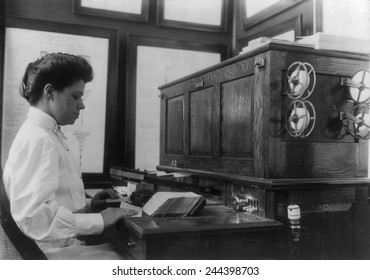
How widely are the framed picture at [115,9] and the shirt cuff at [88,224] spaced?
2127 mm

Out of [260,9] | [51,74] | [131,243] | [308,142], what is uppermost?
[260,9]

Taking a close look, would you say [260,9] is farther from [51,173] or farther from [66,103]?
[51,173]

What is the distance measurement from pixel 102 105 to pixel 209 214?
1850 mm

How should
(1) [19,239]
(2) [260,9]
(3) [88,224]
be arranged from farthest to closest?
1. (2) [260,9]
2. (3) [88,224]
3. (1) [19,239]

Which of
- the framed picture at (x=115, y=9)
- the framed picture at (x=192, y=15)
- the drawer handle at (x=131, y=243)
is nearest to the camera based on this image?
the drawer handle at (x=131, y=243)

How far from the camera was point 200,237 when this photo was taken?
61.4 inches

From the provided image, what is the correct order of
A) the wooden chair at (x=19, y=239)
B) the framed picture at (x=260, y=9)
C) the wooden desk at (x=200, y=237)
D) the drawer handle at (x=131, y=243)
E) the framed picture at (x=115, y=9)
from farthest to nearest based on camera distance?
the framed picture at (x=115, y=9) < the framed picture at (x=260, y=9) < the drawer handle at (x=131, y=243) < the wooden desk at (x=200, y=237) < the wooden chair at (x=19, y=239)

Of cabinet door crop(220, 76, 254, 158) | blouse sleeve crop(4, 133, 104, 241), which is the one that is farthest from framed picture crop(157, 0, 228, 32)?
blouse sleeve crop(4, 133, 104, 241)

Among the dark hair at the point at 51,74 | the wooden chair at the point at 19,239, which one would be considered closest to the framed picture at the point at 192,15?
the dark hair at the point at 51,74

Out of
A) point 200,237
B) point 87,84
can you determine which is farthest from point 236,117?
point 87,84

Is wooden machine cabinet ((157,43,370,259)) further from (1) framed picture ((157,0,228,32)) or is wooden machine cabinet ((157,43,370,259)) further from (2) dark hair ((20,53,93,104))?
(1) framed picture ((157,0,228,32))

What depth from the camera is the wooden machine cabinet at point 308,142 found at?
1788 millimetres

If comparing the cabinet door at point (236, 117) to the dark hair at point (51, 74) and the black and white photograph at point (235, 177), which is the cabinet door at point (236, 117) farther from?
the dark hair at point (51, 74)

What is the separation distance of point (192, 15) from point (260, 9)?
26.3 inches
